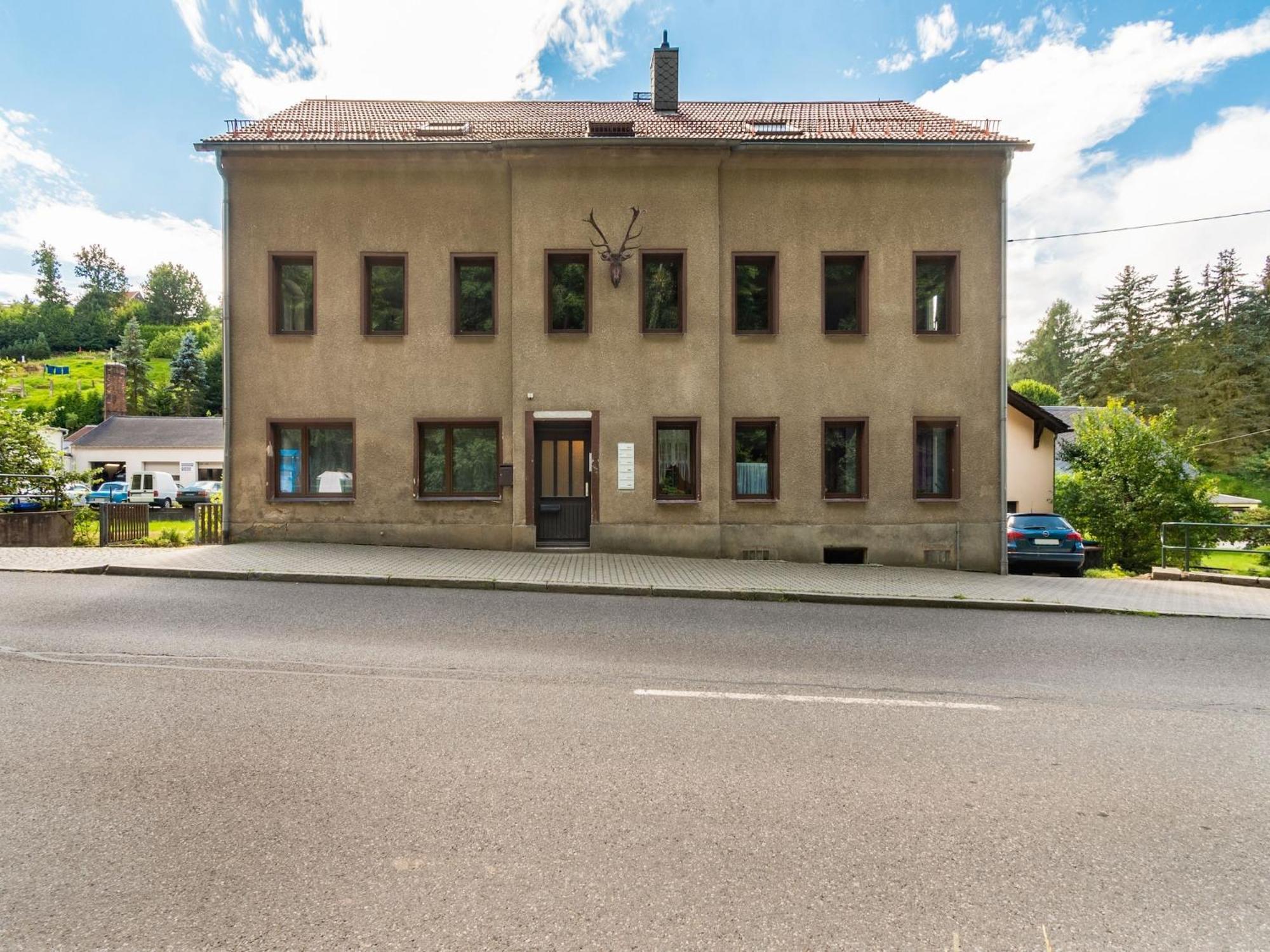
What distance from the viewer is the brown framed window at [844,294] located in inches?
535

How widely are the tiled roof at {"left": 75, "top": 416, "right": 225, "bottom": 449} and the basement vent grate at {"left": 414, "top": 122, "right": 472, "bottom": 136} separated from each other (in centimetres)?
3782

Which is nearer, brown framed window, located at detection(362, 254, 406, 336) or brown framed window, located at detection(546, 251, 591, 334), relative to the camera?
brown framed window, located at detection(546, 251, 591, 334)

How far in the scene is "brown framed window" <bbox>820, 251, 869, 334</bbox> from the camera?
535 inches

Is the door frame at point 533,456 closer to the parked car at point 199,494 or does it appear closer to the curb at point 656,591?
the curb at point 656,591

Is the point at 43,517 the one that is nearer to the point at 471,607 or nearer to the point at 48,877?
the point at 471,607

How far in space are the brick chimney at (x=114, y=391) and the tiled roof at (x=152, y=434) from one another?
4977 millimetres

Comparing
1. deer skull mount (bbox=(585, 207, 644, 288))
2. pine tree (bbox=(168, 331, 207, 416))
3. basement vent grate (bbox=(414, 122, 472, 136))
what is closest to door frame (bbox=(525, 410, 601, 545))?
→ deer skull mount (bbox=(585, 207, 644, 288))

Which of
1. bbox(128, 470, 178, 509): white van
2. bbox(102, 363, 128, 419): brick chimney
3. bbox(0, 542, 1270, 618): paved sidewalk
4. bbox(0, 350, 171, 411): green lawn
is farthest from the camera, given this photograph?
bbox(0, 350, 171, 411): green lawn

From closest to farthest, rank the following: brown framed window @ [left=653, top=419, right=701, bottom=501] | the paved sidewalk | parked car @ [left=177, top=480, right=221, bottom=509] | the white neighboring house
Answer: the paved sidewalk < brown framed window @ [left=653, top=419, right=701, bottom=501] < parked car @ [left=177, top=480, right=221, bottom=509] < the white neighboring house

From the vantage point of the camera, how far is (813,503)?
1333 centimetres

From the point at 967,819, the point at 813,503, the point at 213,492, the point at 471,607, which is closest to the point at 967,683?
the point at 967,819

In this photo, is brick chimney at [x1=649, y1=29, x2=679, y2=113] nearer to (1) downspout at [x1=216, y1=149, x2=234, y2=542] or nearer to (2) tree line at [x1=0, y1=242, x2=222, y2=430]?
(1) downspout at [x1=216, y1=149, x2=234, y2=542]

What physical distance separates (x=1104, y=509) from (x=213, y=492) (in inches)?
1466

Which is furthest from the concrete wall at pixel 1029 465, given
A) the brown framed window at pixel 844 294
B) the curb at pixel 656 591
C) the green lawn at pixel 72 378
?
the green lawn at pixel 72 378
